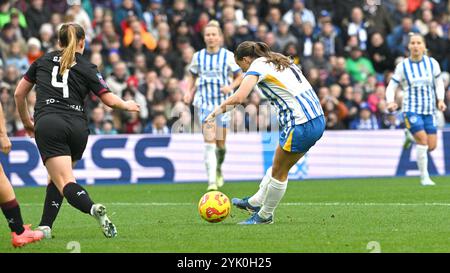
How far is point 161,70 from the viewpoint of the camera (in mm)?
23594

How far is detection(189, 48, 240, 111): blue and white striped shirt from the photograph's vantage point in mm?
17391

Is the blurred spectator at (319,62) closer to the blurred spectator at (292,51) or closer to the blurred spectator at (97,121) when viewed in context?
the blurred spectator at (292,51)

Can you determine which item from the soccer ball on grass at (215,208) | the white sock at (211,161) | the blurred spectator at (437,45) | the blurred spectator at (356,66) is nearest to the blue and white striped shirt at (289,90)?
the soccer ball on grass at (215,208)

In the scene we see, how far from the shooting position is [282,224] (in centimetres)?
1124

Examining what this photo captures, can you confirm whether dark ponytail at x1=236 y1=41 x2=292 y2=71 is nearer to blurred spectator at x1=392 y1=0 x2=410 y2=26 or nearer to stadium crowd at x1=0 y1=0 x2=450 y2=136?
stadium crowd at x1=0 y1=0 x2=450 y2=136

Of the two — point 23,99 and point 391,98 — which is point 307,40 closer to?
point 391,98

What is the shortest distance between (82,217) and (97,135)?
7.61 metres

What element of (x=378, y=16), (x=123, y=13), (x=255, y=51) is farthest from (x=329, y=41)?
(x=255, y=51)

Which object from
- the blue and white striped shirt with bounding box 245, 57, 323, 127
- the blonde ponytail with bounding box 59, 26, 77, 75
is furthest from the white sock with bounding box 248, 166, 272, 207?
the blonde ponytail with bounding box 59, 26, 77, 75

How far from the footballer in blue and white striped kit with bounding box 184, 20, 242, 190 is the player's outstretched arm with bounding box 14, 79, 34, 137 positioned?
6.72m

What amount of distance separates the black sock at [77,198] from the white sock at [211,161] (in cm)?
740

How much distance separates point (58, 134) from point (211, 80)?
7781 millimetres
